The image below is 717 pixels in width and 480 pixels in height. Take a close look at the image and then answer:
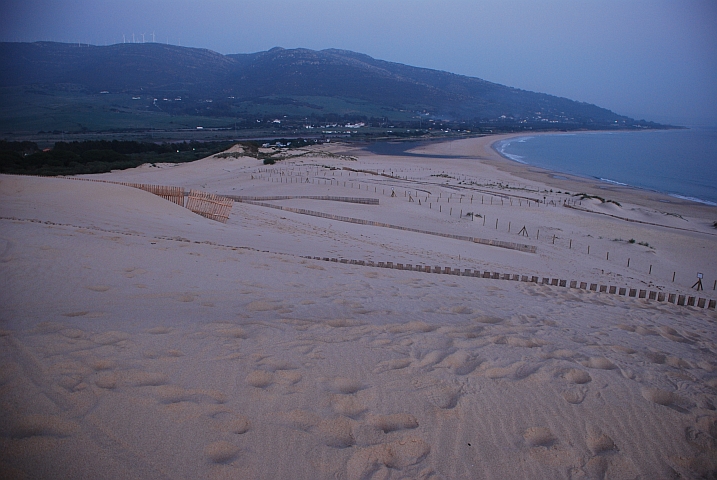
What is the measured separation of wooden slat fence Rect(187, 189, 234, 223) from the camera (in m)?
13.8

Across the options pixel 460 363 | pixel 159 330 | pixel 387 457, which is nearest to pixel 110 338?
pixel 159 330

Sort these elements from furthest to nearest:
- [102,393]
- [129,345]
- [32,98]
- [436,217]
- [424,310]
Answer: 1. [436,217]
2. [32,98]
3. [424,310]
4. [129,345]
5. [102,393]

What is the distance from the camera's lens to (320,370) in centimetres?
369

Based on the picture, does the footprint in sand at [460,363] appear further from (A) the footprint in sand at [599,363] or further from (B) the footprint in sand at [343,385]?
(A) the footprint in sand at [599,363]

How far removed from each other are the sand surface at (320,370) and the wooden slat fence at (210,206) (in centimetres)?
468

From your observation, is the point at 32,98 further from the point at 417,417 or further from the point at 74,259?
the point at 417,417

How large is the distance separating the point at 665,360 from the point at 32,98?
60.0 ft

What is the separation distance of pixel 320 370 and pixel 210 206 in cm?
1144

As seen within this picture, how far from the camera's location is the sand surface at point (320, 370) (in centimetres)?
274

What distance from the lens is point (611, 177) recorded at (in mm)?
44312

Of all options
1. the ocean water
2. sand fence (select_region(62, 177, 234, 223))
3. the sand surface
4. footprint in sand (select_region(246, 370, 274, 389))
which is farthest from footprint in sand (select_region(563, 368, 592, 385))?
the ocean water

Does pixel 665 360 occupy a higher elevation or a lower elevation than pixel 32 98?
lower

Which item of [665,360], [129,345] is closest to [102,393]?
[129,345]

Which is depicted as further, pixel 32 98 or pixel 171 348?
pixel 32 98
